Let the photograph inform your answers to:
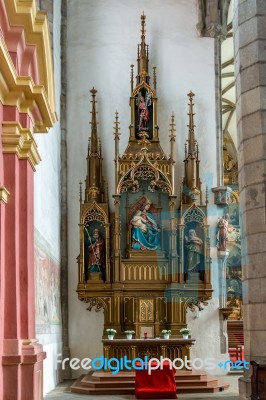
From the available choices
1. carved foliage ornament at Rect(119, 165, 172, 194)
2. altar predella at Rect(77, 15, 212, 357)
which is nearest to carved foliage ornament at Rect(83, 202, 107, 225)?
altar predella at Rect(77, 15, 212, 357)

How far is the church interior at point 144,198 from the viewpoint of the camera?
986 cm

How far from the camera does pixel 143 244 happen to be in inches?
561

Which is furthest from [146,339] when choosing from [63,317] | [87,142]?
[87,142]

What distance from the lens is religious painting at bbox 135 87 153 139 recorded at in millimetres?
14922

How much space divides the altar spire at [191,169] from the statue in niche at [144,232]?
0.84 meters

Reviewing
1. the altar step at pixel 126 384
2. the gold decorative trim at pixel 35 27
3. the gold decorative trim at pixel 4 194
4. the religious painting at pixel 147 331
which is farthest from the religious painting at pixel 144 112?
the gold decorative trim at pixel 4 194

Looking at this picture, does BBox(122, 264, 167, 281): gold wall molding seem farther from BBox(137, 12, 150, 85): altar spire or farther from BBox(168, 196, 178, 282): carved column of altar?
BBox(137, 12, 150, 85): altar spire

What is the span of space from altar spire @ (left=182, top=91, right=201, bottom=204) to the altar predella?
3 cm

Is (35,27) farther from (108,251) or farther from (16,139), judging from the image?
(108,251)

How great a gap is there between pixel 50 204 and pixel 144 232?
217cm

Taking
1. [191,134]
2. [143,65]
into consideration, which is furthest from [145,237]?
[143,65]

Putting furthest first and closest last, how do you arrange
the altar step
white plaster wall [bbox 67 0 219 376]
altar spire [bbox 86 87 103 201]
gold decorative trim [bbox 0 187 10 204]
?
1. white plaster wall [bbox 67 0 219 376]
2. altar spire [bbox 86 87 103 201]
3. the altar step
4. gold decorative trim [bbox 0 187 10 204]

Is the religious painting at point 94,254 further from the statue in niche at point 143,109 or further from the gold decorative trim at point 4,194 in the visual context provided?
the gold decorative trim at point 4,194

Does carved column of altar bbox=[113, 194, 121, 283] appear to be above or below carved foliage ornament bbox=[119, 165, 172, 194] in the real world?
below
